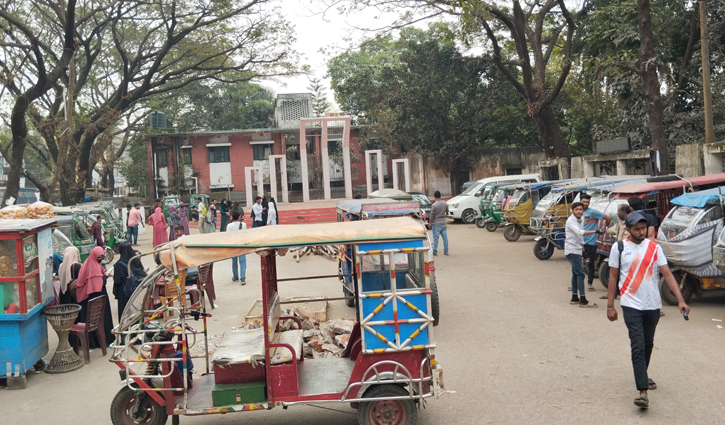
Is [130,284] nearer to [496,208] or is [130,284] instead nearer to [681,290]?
[681,290]

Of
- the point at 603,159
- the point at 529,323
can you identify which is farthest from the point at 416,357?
the point at 603,159

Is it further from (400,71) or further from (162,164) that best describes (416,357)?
(162,164)

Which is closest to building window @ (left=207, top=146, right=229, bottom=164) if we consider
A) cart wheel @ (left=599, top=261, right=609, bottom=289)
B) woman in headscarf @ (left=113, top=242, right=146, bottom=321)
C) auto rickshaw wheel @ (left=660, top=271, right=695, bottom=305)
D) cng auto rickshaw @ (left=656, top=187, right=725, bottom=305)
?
woman in headscarf @ (left=113, top=242, right=146, bottom=321)

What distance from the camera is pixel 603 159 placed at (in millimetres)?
21797

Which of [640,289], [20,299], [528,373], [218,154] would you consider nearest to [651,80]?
[528,373]

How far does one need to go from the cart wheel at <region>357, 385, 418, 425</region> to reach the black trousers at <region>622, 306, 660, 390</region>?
204 cm

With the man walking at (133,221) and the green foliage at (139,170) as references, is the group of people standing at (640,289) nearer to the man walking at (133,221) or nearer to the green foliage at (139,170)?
the man walking at (133,221)

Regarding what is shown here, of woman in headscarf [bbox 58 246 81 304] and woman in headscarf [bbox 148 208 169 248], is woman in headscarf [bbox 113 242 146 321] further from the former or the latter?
woman in headscarf [bbox 148 208 169 248]

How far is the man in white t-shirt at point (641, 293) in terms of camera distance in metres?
5.66

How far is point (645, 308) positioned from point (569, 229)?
4.55 metres

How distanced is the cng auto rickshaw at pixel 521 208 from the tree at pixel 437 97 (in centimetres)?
1391

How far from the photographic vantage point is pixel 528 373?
7023 mm

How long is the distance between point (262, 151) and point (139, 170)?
29.4 feet

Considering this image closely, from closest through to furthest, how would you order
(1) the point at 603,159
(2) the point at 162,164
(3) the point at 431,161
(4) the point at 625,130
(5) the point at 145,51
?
1. (1) the point at 603,159
2. (4) the point at 625,130
3. (5) the point at 145,51
4. (3) the point at 431,161
5. (2) the point at 162,164
